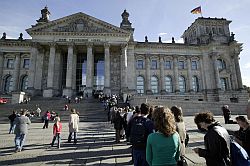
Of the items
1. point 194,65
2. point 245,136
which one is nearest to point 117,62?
point 194,65

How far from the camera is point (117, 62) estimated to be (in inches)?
1667

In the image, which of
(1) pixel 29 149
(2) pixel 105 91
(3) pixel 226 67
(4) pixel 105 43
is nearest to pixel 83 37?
(4) pixel 105 43

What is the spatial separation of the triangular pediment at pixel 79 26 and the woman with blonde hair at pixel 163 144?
37.3 meters

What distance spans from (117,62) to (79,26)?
11.2 metres

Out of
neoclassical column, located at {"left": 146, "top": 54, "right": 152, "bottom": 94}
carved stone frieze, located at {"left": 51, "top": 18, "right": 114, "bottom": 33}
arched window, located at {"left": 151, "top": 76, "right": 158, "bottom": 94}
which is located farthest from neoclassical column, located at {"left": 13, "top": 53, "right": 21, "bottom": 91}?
arched window, located at {"left": 151, "top": 76, "right": 158, "bottom": 94}

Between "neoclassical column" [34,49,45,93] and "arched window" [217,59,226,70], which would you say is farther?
"arched window" [217,59,226,70]

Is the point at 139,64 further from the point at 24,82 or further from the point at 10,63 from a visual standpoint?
the point at 10,63

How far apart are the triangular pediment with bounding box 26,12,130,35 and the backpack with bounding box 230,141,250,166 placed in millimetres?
37617

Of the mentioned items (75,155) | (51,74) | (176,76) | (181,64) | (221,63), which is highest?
(221,63)

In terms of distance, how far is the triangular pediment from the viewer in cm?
3805

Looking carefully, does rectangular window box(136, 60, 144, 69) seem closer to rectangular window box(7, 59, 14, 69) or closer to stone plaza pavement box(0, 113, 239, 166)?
rectangular window box(7, 59, 14, 69)

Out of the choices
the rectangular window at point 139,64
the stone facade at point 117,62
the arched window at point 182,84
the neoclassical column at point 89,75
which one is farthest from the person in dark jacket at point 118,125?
the arched window at point 182,84

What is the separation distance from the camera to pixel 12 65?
4225 cm

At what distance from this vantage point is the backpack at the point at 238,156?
2846 millimetres
